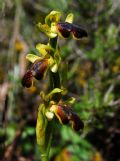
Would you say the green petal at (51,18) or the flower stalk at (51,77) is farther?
the green petal at (51,18)

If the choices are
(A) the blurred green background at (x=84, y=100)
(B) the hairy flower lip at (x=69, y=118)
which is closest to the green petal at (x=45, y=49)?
(B) the hairy flower lip at (x=69, y=118)

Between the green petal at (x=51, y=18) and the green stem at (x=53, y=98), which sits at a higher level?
the green petal at (x=51, y=18)

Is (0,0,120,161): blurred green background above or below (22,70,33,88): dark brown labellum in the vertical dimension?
below

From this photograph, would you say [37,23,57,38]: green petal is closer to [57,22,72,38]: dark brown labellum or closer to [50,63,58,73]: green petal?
[57,22,72,38]: dark brown labellum

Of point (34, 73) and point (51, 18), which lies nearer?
point (34, 73)

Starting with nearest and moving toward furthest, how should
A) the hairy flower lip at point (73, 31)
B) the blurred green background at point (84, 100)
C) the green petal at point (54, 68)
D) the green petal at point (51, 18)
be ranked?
the hairy flower lip at point (73, 31) < the green petal at point (54, 68) < the green petal at point (51, 18) < the blurred green background at point (84, 100)

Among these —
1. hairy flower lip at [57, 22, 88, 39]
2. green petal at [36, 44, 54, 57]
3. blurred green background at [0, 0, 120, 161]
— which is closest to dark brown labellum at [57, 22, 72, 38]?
hairy flower lip at [57, 22, 88, 39]

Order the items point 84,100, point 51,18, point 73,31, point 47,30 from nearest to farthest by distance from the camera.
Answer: point 73,31
point 47,30
point 51,18
point 84,100

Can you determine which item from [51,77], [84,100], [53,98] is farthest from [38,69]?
[84,100]

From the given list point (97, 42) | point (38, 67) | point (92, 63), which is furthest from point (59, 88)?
point (92, 63)

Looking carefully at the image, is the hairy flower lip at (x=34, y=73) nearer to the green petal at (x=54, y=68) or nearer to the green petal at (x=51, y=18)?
the green petal at (x=54, y=68)

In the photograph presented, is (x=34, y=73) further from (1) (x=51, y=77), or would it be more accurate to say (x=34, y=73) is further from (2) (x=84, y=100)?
(2) (x=84, y=100)

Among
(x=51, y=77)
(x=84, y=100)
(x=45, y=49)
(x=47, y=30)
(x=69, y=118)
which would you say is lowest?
(x=84, y=100)
